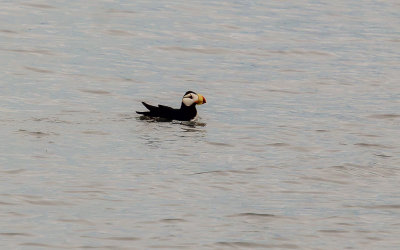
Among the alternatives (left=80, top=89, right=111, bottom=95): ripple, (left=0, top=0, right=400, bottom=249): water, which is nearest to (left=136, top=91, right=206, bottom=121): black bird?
(left=0, top=0, right=400, bottom=249): water

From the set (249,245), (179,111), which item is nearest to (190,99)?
(179,111)

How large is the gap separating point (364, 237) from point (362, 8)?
115 ft

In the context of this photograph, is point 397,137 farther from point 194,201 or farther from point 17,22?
point 17,22

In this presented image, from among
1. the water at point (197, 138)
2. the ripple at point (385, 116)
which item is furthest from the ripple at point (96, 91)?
the ripple at point (385, 116)

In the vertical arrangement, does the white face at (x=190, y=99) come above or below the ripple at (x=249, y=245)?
Answer: above

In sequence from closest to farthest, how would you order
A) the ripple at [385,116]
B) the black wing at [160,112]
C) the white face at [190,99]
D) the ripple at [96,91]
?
the black wing at [160,112]
the white face at [190,99]
the ripple at [385,116]
the ripple at [96,91]

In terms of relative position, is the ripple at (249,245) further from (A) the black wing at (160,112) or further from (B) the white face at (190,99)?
(B) the white face at (190,99)

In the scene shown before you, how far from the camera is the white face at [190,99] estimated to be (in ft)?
66.6

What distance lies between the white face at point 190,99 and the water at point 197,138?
54 centimetres

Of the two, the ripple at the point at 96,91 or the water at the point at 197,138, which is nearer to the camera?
the water at the point at 197,138

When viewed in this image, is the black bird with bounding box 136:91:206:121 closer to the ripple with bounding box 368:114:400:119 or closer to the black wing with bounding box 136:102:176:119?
the black wing with bounding box 136:102:176:119

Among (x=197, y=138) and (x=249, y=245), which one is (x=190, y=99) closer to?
(x=197, y=138)

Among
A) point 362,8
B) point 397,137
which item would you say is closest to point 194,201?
point 397,137

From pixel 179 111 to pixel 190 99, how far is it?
0.47 metres
